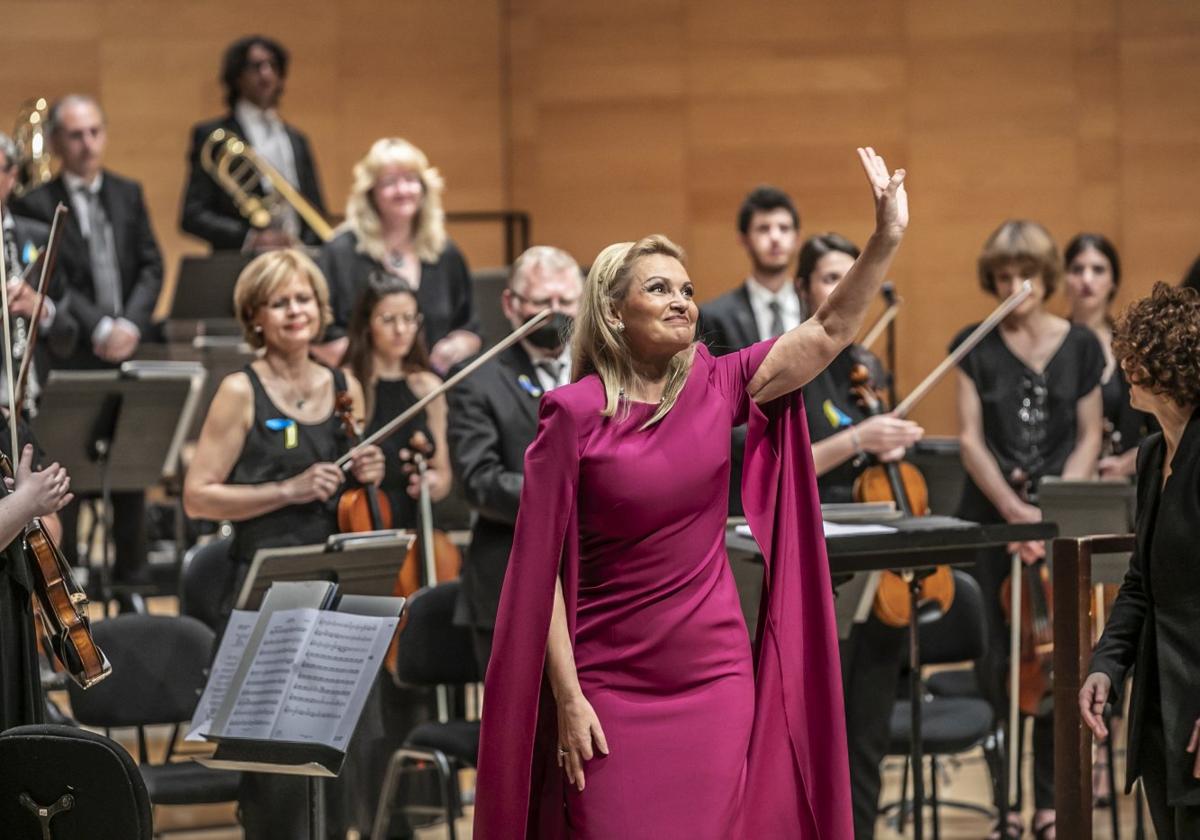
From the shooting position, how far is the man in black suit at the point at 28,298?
5035mm

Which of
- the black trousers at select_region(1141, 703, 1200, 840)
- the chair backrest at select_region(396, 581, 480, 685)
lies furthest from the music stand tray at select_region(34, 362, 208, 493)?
the black trousers at select_region(1141, 703, 1200, 840)

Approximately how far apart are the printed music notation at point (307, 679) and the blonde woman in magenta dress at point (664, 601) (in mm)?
396

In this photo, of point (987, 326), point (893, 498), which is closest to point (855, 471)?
point (893, 498)

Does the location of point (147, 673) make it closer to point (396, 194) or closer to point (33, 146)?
point (396, 194)

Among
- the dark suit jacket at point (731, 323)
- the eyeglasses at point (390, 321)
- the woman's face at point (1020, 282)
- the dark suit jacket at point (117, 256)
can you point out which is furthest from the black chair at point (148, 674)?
the woman's face at point (1020, 282)

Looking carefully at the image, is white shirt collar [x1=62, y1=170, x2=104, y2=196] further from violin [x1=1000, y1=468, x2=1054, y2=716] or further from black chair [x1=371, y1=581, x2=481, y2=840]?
violin [x1=1000, y1=468, x2=1054, y2=716]

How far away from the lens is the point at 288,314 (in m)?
4.21

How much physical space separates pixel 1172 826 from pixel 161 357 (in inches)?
169

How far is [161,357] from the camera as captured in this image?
6305 millimetres

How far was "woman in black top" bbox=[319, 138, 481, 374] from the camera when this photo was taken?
549cm

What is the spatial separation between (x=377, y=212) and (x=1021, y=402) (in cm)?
207

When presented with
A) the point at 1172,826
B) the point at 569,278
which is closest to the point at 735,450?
the point at 569,278

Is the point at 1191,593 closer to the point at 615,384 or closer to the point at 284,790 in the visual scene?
the point at 615,384

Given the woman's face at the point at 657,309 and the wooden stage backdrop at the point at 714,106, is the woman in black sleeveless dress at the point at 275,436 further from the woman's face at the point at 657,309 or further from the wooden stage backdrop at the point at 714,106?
the wooden stage backdrop at the point at 714,106
